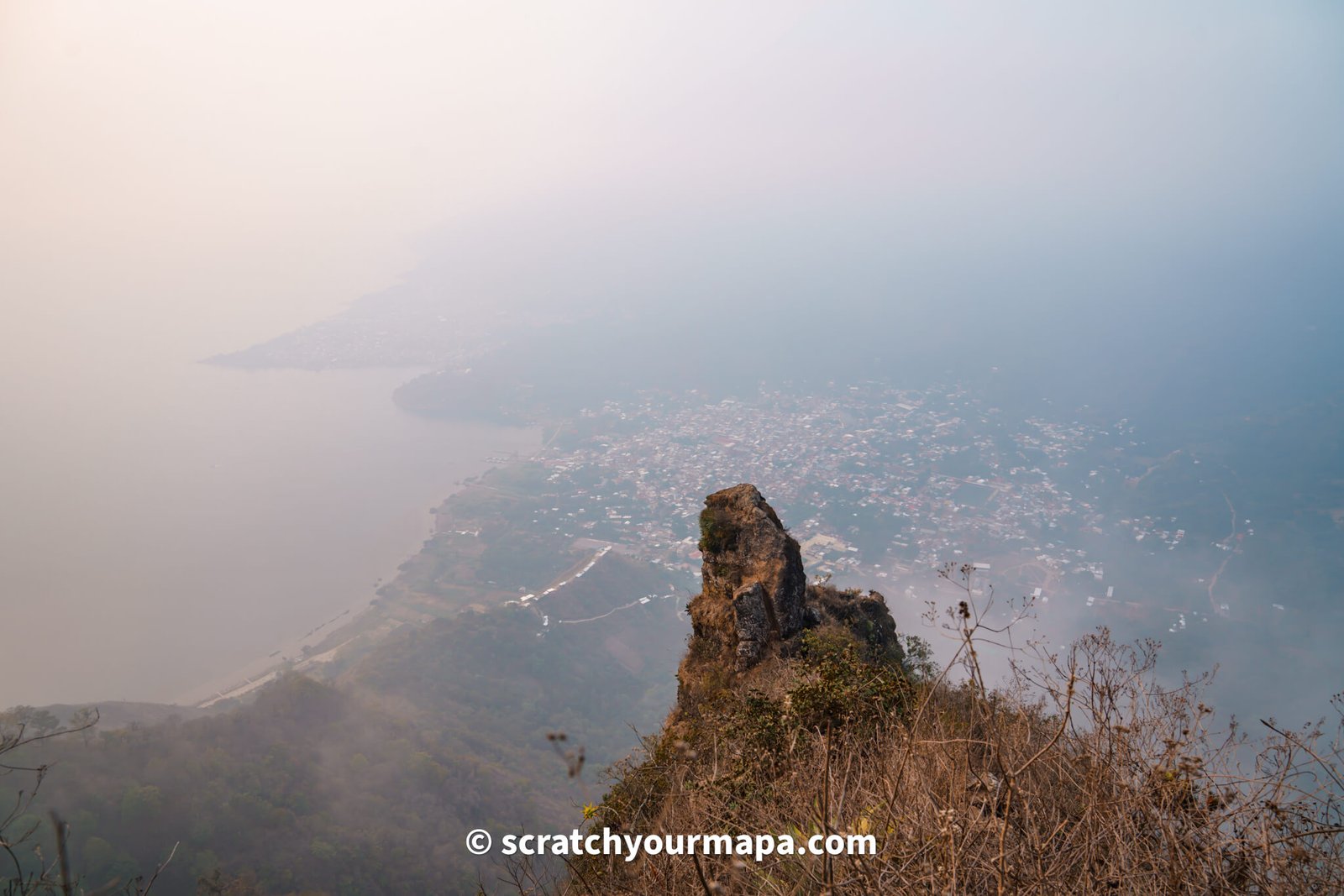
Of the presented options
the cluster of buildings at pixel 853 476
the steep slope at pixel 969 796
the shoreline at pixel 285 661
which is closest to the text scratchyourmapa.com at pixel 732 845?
the steep slope at pixel 969 796

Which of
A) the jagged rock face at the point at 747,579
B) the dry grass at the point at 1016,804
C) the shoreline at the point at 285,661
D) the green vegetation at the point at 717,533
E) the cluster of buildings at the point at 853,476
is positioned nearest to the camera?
the dry grass at the point at 1016,804

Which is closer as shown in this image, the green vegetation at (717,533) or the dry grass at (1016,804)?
the dry grass at (1016,804)

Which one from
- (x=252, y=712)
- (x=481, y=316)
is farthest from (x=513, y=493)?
(x=481, y=316)

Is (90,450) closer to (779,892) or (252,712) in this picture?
(252,712)

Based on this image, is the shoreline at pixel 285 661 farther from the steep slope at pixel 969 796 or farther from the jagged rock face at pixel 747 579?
the steep slope at pixel 969 796

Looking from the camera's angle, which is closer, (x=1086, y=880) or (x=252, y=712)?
(x=1086, y=880)

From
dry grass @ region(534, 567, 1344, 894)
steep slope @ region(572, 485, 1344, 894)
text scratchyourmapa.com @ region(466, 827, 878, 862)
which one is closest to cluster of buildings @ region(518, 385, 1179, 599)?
steep slope @ region(572, 485, 1344, 894)
